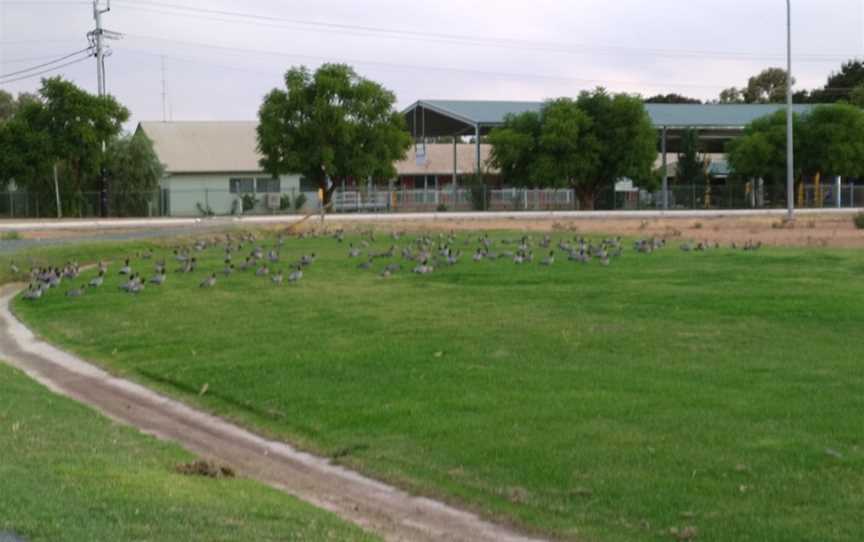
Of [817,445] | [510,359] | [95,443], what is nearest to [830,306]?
[510,359]

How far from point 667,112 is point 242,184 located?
3191cm

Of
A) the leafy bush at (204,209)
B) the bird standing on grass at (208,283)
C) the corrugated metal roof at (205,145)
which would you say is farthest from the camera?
the corrugated metal roof at (205,145)

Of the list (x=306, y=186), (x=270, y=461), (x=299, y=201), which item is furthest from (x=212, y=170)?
(x=270, y=461)

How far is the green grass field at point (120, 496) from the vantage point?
7.56 meters

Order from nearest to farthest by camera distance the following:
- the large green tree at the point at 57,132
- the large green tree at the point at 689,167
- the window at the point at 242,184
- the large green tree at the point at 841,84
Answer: the large green tree at the point at 57,132 → the window at the point at 242,184 → the large green tree at the point at 689,167 → the large green tree at the point at 841,84

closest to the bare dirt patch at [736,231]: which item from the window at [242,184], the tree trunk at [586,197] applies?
the tree trunk at [586,197]

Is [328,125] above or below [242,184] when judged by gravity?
above

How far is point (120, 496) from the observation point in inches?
339

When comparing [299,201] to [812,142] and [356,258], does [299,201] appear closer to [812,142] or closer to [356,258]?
[812,142]

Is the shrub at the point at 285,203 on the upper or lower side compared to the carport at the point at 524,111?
lower

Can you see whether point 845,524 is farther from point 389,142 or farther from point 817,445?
point 389,142

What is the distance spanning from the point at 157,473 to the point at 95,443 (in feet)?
5.40

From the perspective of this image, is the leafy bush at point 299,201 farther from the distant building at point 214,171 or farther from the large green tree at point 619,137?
the large green tree at point 619,137

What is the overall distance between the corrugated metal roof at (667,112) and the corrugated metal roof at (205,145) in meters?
13.3
